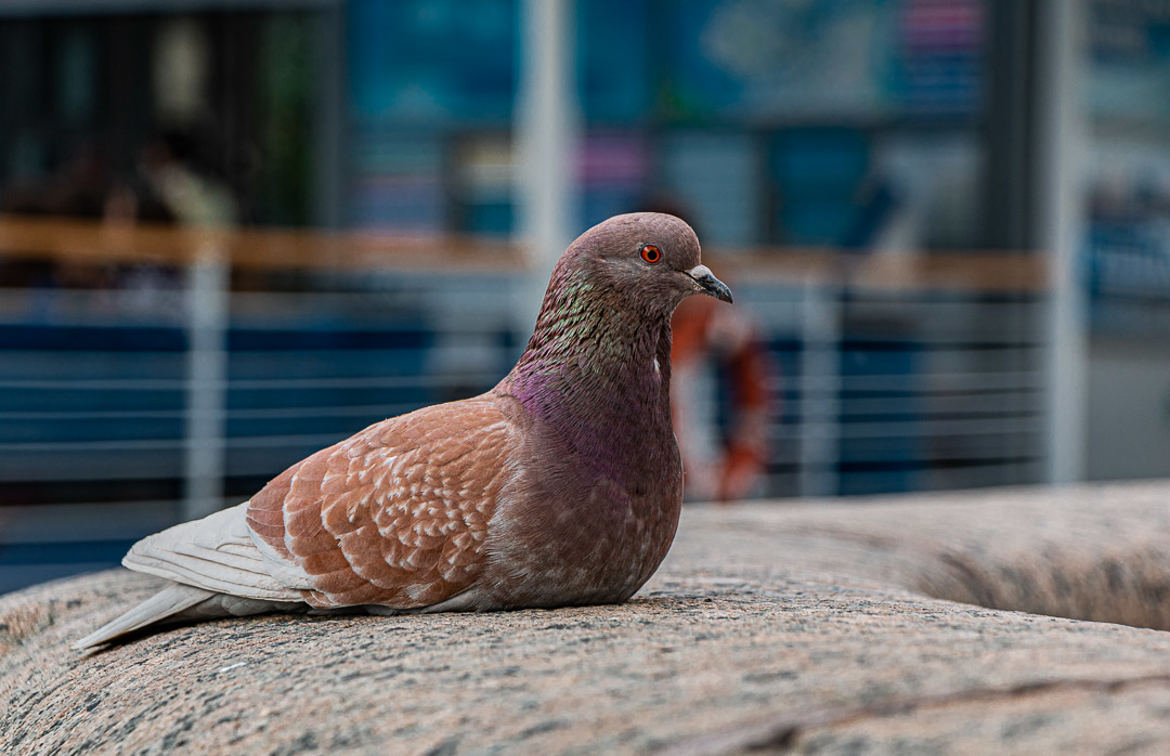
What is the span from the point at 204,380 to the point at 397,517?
13.5 feet

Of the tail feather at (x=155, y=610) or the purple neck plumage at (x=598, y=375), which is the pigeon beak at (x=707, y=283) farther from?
the tail feather at (x=155, y=610)

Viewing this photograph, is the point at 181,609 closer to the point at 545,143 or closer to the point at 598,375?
the point at 598,375

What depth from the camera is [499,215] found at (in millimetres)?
9992

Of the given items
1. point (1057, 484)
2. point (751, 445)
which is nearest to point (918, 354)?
point (1057, 484)

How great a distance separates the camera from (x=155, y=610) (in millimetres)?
2242

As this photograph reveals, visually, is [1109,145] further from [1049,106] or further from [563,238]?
[563,238]

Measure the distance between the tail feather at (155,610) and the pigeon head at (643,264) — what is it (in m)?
0.80

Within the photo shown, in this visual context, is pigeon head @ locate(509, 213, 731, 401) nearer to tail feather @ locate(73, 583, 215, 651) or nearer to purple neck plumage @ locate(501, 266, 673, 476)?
purple neck plumage @ locate(501, 266, 673, 476)

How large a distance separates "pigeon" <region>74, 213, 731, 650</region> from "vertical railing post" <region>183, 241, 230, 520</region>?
381 centimetres

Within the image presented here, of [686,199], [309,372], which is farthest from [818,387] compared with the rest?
[309,372]

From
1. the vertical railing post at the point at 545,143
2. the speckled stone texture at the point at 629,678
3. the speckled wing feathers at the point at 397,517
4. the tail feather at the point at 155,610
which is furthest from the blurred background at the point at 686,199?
the speckled wing feathers at the point at 397,517

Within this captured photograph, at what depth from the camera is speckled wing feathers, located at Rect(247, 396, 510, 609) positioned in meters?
2.02

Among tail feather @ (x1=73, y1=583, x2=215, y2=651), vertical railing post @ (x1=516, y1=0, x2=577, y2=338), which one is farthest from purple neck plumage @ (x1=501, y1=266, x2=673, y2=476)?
vertical railing post @ (x1=516, y1=0, x2=577, y2=338)

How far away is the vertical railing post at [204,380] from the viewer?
589 centimetres
